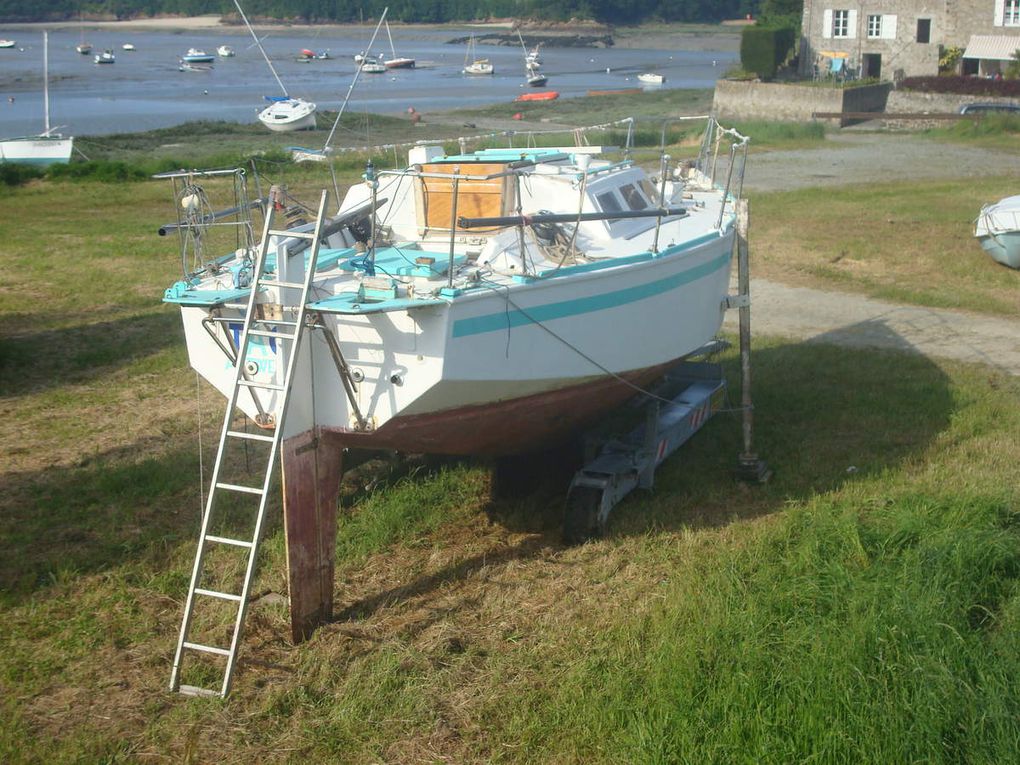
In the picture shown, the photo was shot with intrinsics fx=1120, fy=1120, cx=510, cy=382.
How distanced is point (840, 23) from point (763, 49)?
347cm

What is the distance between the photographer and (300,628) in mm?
6254

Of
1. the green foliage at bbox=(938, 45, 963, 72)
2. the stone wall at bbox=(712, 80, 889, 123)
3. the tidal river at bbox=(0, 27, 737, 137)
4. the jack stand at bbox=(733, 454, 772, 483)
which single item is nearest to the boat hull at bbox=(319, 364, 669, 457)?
the jack stand at bbox=(733, 454, 772, 483)

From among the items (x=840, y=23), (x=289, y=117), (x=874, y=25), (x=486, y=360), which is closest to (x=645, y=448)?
(x=486, y=360)

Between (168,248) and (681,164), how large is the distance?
9.27m

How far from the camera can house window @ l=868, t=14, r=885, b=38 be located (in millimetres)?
47125

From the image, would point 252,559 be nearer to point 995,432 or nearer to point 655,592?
point 655,592

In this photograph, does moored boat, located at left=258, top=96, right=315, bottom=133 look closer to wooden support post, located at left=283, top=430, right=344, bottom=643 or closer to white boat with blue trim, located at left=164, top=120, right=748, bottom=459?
white boat with blue trim, located at left=164, top=120, right=748, bottom=459

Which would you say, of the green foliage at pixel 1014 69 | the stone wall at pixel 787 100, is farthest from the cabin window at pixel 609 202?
the green foliage at pixel 1014 69

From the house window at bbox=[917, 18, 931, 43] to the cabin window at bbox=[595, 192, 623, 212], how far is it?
4312cm

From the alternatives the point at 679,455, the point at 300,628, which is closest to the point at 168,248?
the point at 679,455

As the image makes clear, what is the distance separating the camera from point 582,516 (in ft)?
24.2

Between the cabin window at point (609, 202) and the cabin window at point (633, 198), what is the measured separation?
7.5 inches

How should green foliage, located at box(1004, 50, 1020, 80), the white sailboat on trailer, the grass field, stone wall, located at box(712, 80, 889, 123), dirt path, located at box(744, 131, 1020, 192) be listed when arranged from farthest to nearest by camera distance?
green foliage, located at box(1004, 50, 1020, 80) < stone wall, located at box(712, 80, 889, 123) < dirt path, located at box(744, 131, 1020, 192) < the white sailboat on trailer < the grass field

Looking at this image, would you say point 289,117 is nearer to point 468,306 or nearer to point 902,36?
point 902,36
